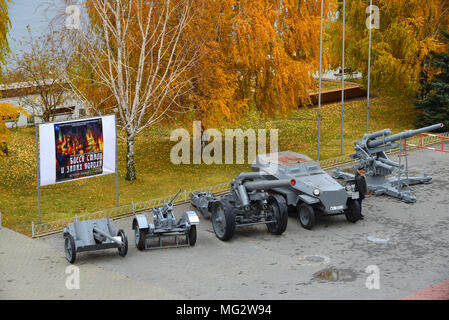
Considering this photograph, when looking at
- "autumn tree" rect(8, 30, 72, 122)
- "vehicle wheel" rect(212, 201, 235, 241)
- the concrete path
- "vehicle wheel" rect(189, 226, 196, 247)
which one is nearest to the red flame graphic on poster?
the concrete path

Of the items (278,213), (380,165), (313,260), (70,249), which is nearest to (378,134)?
(380,165)

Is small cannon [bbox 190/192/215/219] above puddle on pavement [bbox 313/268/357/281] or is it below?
above

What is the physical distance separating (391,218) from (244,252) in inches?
232

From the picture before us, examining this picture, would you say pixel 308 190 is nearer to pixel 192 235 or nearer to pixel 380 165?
pixel 192 235

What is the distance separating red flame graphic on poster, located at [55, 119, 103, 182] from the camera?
22.2 meters

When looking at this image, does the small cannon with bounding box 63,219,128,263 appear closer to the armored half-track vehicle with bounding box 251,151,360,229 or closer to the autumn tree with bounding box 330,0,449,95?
the armored half-track vehicle with bounding box 251,151,360,229

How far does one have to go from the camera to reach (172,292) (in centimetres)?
1717

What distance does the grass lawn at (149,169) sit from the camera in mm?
25297

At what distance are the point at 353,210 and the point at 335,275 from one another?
15.2 ft

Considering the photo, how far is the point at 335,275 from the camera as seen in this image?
59.6 feet

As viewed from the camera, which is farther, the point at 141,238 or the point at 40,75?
the point at 40,75

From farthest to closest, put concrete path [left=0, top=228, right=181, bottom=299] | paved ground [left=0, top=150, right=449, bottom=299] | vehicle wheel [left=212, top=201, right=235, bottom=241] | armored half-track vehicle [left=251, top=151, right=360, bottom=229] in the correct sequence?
armored half-track vehicle [left=251, top=151, right=360, bottom=229]
vehicle wheel [left=212, top=201, right=235, bottom=241]
paved ground [left=0, top=150, right=449, bottom=299]
concrete path [left=0, top=228, right=181, bottom=299]

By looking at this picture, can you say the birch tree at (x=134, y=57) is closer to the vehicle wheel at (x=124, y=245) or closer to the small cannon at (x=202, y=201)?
the small cannon at (x=202, y=201)

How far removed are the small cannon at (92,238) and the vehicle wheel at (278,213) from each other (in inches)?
183
